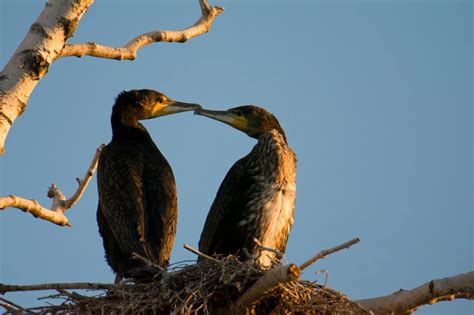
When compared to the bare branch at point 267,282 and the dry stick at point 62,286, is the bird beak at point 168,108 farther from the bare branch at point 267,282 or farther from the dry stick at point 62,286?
the bare branch at point 267,282

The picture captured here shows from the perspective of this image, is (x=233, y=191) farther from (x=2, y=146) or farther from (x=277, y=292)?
(x=2, y=146)

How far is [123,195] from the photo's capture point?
625cm

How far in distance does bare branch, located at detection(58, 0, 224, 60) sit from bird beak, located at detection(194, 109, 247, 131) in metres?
1.22

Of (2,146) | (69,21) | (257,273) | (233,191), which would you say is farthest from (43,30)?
(233,191)

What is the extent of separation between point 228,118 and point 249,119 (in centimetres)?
21

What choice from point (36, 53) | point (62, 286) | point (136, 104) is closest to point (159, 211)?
point (62, 286)

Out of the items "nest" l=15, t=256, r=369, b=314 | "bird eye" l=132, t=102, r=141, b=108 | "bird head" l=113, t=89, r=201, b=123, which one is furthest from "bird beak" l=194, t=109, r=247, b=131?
"nest" l=15, t=256, r=369, b=314

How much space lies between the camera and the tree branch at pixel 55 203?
4656mm

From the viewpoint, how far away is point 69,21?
177 inches

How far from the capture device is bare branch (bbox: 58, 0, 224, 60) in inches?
195

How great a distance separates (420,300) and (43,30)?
9.78 ft

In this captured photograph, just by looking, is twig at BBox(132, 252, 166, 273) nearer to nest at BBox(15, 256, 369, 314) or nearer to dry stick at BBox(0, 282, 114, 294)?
nest at BBox(15, 256, 369, 314)

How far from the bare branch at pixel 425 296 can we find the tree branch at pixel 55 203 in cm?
234

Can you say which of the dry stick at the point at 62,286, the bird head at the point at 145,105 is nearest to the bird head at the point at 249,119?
the bird head at the point at 145,105
